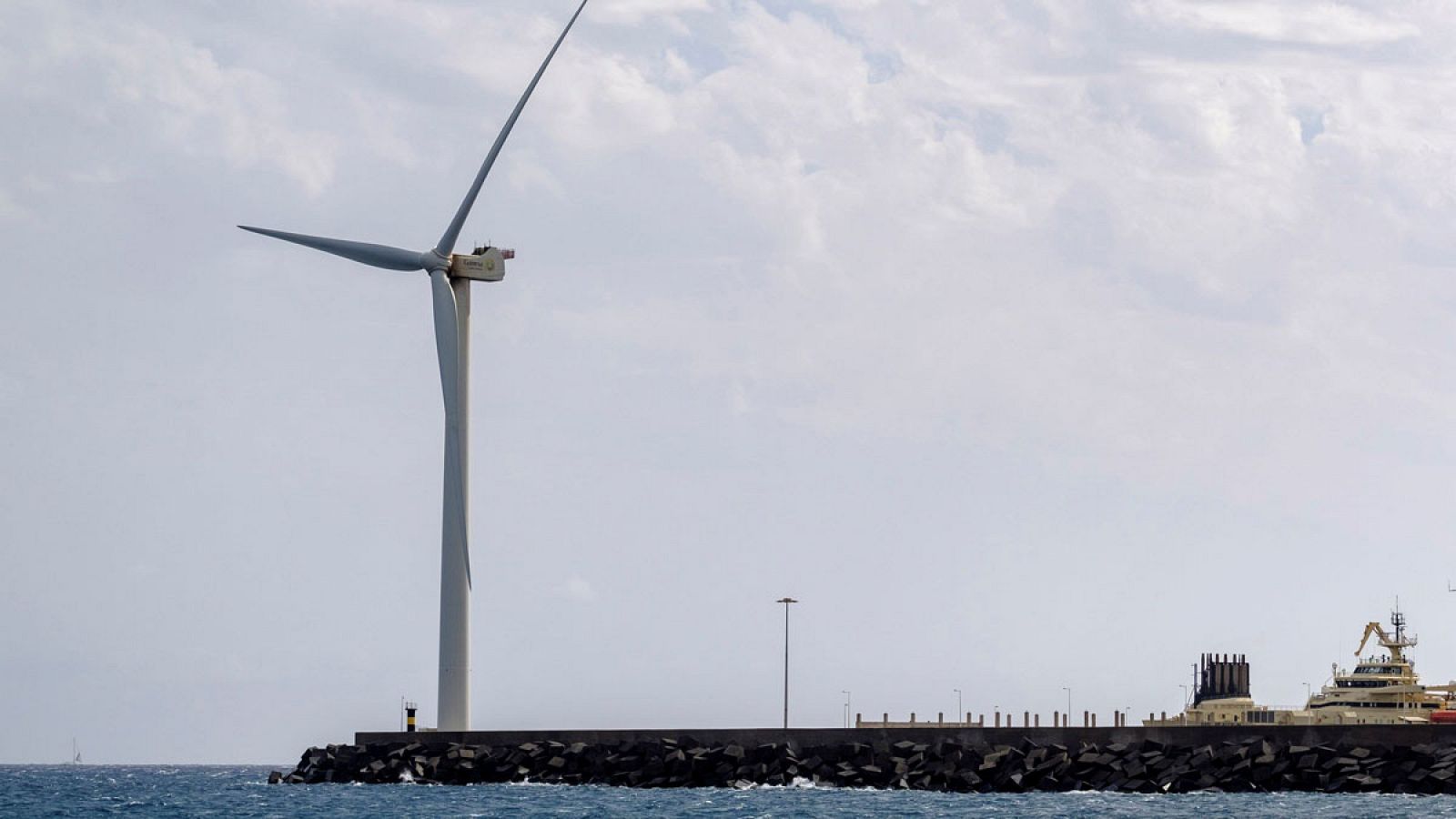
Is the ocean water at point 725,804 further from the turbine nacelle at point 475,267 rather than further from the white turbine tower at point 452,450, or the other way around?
the turbine nacelle at point 475,267

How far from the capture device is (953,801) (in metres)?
72.1

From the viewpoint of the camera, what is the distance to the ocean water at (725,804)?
217 feet

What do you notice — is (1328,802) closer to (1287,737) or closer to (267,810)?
(1287,737)

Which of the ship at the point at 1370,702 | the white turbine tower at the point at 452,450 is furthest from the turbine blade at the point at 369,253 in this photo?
the ship at the point at 1370,702

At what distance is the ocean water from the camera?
6619 cm

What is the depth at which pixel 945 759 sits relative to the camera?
79688mm

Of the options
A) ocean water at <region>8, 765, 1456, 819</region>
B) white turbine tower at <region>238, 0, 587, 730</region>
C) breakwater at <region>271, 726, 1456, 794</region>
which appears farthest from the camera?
white turbine tower at <region>238, 0, 587, 730</region>

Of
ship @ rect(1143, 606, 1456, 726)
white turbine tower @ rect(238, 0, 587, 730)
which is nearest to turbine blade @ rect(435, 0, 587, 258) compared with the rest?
white turbine tower @ rect(238, 0, 587, 730)

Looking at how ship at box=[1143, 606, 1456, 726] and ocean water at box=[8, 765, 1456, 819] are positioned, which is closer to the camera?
ocean water at box=[8, 765, 1456, 819]

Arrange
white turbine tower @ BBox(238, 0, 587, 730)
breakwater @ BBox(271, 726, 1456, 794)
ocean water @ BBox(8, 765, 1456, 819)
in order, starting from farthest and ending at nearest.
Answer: white turbine tower @ BBox(238, 0, 587, 730)
breakwater @ BBox(271, 726, 1456, 794)
ocean water @ BBox(8, 765, 1456, 819)

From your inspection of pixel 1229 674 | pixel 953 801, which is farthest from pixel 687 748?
pixel 1229 674

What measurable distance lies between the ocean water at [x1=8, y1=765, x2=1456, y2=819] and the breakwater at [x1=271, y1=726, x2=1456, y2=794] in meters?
1.25

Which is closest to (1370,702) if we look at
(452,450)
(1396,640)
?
(1396,640)

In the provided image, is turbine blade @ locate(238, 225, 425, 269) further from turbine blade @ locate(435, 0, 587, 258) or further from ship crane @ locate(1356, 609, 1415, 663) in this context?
ship crane @ locate(1356, 609, 1415, 663)
